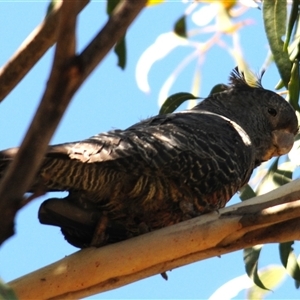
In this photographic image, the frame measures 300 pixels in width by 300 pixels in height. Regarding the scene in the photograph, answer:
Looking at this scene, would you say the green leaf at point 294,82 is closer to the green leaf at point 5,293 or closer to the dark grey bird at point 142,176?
the dark grey bird at point 142,176

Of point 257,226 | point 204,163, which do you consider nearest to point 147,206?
point 204,163

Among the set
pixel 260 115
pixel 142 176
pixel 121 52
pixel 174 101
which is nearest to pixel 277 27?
pixel 121 52

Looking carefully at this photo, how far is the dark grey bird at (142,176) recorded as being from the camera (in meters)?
2.37

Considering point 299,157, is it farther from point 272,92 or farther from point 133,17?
point 133,17

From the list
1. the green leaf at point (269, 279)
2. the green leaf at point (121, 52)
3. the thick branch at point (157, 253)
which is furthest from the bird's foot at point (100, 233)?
the green leaf at point (269, 279)

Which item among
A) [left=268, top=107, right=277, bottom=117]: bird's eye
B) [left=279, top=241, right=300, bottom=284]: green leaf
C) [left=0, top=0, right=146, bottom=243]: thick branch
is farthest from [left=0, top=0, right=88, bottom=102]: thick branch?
Result: [left=268, top=107, right=277, bottom=117]: bird's eye

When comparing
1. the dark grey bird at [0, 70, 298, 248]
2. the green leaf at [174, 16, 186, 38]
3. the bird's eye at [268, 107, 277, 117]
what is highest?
the bird's eye at [268, 107, 277, 117]

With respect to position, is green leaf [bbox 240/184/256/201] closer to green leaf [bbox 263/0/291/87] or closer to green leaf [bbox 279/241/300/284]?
green leaf [bbox 279/241/300/284]

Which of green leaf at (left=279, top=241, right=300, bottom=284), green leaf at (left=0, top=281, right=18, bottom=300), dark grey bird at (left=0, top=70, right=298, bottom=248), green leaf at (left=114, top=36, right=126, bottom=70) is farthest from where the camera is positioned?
green leaf at (left=279, top=241, right=300, bottom=284)

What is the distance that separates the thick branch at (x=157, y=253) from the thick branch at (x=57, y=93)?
1178 millimetres

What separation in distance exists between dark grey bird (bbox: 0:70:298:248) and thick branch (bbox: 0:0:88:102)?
42 cm

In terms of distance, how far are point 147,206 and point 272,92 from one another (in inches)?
54.6

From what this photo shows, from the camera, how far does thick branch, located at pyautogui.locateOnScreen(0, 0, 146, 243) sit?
97cm

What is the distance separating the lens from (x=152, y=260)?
85.0 inches
